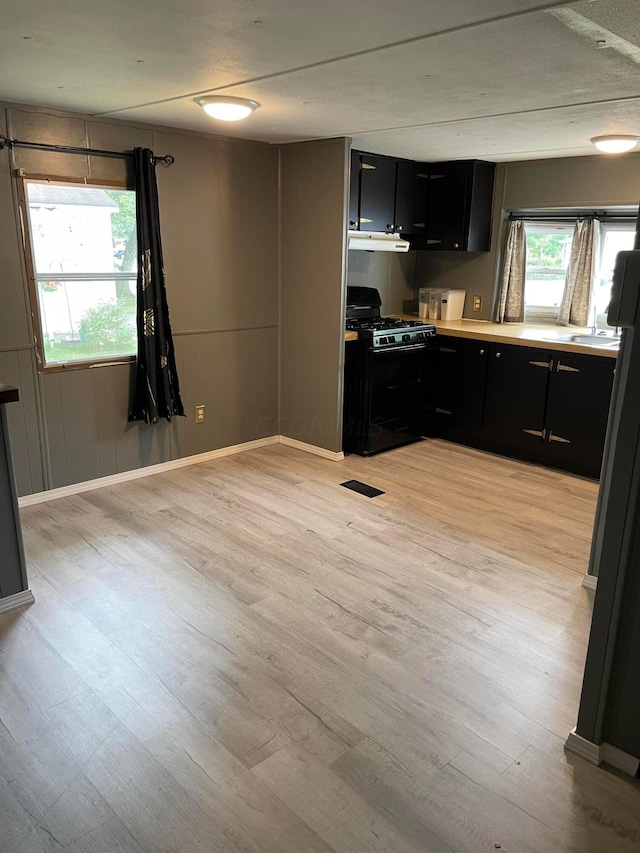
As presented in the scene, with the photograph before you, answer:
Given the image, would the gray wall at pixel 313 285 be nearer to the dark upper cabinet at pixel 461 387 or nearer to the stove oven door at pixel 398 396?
the stove oven door at pixel 398 396

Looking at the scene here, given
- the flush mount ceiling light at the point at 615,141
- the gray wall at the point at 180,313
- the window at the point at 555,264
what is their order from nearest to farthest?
the gray wall at the point at 180,313 < the flush mount ceiling light at the point at 615,141 < the window at the point at 555,264

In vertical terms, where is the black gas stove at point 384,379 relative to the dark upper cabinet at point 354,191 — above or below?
below

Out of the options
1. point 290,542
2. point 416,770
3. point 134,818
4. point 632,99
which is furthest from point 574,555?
point 134,818

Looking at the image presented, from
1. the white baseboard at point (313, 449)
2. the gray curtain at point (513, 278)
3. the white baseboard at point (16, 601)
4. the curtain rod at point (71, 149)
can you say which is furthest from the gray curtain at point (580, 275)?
the white baseboard at point (16, 601)

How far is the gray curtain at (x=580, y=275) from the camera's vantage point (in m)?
5.13

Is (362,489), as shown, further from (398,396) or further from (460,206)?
(460,206)

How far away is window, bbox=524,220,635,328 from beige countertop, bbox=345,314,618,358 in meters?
0.20

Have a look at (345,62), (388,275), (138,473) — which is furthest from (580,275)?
(138,473)

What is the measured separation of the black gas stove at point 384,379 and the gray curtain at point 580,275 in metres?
1.18

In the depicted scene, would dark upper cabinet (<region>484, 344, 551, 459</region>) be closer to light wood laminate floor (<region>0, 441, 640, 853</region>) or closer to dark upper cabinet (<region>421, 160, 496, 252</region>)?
light wood laminate floor (<region>0, 441, 640, 853</region>)

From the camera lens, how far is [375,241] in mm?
4992

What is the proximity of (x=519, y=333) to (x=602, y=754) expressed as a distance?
11.6 feet

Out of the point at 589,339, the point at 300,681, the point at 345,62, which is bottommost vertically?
the point at 300,681

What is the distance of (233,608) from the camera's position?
2.90m
